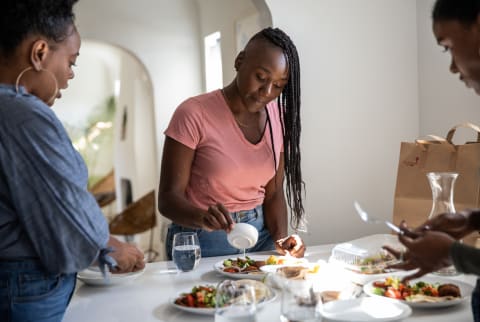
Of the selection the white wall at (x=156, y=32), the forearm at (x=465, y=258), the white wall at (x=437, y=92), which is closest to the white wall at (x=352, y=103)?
the white wall at (x=437, y=92)

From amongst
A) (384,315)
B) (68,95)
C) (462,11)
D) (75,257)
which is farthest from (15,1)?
(68,95)

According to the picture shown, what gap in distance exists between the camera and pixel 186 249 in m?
→ 1.67

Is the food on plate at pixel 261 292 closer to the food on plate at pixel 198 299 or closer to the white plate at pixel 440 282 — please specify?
the food on plate at pixel 198 299

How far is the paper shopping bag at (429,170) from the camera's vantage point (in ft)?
6.07

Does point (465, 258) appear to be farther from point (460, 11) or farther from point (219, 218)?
point (219, 218)

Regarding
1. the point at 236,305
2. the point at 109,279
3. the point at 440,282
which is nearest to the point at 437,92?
the point at 440,282

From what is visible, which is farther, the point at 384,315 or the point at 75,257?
the point at 384,315

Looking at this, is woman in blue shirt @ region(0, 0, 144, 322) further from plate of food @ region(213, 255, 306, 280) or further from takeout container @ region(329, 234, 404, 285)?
takeout container @ region(329, 234, 404, 285)

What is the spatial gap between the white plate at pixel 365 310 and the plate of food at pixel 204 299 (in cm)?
14

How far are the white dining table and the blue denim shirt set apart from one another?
272 mm

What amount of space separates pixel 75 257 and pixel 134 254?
0.27 m

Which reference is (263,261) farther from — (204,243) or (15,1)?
(15,1)

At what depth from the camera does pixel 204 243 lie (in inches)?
75.4

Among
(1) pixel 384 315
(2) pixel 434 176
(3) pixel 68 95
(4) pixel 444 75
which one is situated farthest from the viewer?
(3) pixel 68 95
